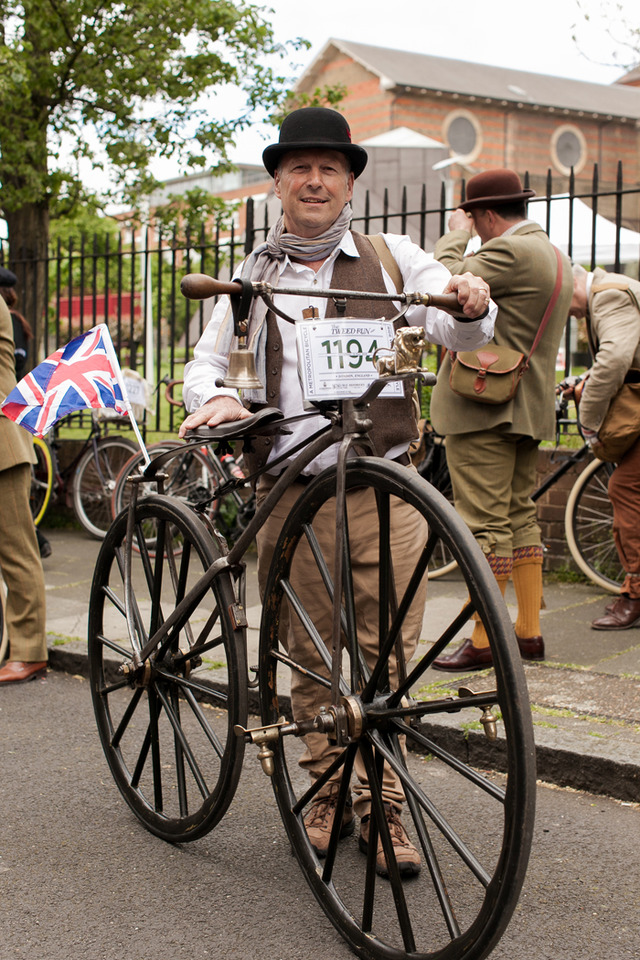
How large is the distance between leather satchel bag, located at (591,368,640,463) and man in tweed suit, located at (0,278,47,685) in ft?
9.64

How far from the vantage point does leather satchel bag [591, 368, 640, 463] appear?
557 centimetres

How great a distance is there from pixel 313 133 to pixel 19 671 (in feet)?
10.6

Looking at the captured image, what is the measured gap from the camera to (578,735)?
3.90m

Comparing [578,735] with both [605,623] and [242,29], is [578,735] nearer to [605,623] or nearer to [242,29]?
[605,623]

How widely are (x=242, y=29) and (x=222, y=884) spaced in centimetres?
1091

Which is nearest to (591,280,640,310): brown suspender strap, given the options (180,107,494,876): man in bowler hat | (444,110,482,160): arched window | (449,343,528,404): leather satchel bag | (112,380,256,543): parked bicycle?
(449,343,528,404): leather satchel bag

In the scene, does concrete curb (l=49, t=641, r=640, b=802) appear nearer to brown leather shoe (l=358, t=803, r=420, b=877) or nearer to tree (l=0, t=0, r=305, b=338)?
brown leather shoe (l=358, t=803, r=420, b=877)

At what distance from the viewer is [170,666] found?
3.27 m

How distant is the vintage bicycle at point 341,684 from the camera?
7.30ft

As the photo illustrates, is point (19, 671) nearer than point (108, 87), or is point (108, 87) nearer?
point (19, 671)

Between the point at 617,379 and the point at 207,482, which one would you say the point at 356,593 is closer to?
the point at 617,379

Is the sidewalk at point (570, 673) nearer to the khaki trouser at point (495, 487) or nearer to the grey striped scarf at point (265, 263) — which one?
the khaki trouser at point (495, 487)

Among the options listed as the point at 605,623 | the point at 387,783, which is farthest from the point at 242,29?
the point at 387,783

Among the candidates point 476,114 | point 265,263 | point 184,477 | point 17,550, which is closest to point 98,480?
point 184,477
